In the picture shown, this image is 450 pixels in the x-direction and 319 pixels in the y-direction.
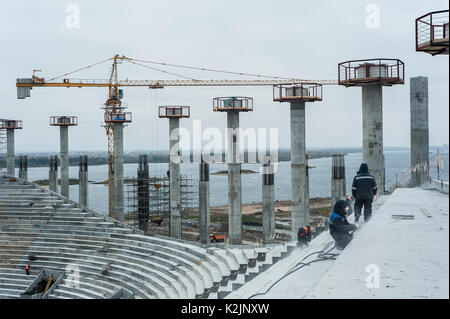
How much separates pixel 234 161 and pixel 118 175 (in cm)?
1314

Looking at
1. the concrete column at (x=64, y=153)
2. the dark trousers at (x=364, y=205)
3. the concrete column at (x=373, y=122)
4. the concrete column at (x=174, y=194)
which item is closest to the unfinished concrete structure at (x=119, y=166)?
the concrete column at (x=174, y=194)

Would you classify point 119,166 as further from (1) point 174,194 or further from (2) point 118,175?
(1) point 174,194

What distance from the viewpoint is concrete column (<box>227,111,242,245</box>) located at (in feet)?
96.5

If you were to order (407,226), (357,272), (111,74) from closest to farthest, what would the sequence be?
(357,272) → (407,226) → (111,74)

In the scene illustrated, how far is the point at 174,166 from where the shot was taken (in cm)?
3522

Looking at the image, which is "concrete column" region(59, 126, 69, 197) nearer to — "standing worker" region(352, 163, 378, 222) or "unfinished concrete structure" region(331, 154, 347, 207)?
"unfinished concrete structure" region(331, 154, 347, 207)

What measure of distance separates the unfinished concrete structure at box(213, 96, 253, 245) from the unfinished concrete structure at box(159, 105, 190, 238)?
642 centimetres

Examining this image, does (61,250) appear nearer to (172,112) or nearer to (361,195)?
(172,112)

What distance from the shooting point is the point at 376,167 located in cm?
2048

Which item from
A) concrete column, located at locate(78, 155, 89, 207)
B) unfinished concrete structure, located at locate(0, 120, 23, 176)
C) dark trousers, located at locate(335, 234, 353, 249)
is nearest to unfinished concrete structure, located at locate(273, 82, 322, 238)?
dark trousers, located at locate(335, 234, 353, 249)

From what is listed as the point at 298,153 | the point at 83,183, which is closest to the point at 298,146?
the point at 298,153

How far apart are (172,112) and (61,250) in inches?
583
